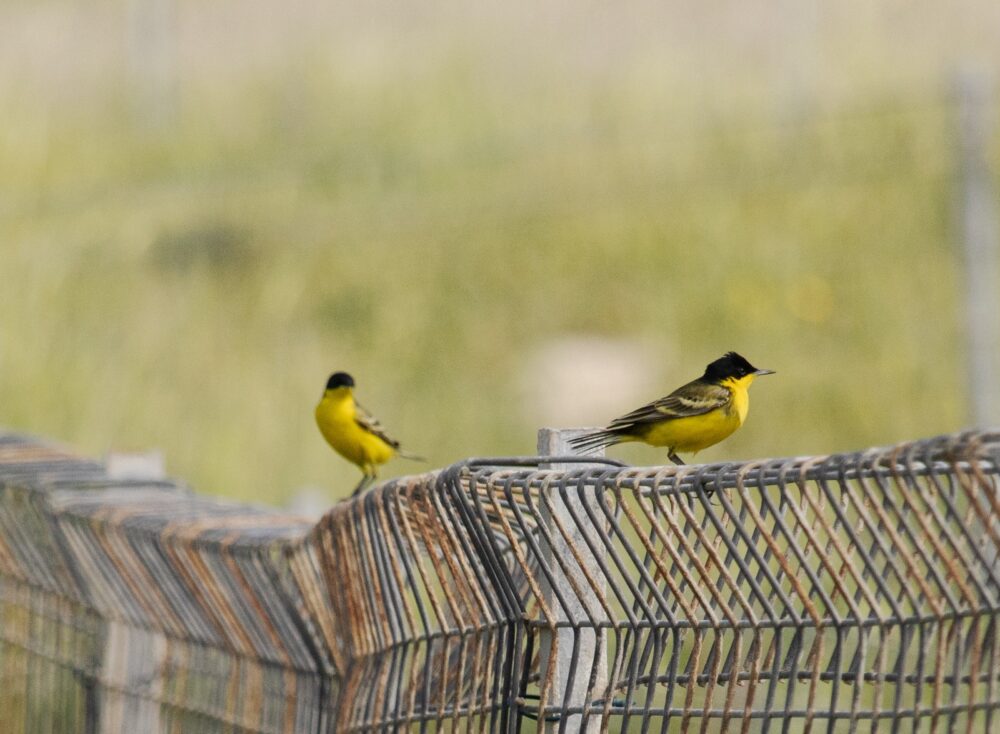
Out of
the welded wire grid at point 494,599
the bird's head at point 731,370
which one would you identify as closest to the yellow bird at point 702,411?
the bird's head at point 731,370

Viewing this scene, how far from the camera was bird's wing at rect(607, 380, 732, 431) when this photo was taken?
21.5 feet

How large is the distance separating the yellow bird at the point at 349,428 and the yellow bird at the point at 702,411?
3.29 meters

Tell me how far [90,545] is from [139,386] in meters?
12.9

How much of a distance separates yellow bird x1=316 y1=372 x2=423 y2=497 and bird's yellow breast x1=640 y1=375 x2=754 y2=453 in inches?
129

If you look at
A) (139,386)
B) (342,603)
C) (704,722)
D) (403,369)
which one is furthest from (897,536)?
(403,369)

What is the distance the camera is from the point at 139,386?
18953 mm

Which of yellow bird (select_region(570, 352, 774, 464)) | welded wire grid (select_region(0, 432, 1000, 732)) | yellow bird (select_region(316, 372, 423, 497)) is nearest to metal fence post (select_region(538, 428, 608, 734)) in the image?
welded wire grid (select_region(0, 432, 1000, 732))

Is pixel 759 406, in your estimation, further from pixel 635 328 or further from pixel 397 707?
pixel 397 707

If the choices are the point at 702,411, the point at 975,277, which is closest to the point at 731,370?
the point at 702,411

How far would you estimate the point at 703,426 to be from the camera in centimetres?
691

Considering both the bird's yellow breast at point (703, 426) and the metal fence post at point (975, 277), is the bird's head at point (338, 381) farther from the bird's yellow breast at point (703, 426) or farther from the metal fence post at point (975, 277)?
the metal fence post at point (975, 277)

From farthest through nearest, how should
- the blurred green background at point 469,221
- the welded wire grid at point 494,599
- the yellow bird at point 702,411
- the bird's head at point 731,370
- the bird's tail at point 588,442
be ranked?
the blurred green background at point 469,221 → the bird's head at point 731,370 → the yellow bird at point 702,411 → the bird's tail at point 588,442 → the welded wire grid at point 494,599

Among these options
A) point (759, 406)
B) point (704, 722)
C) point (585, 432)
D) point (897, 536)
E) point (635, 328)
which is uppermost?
point (635, 328)

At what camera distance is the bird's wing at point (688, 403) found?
6.57 meters
